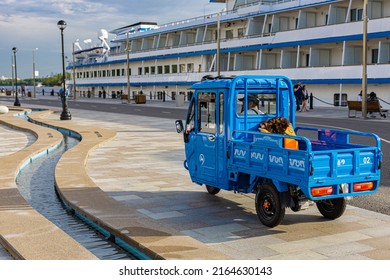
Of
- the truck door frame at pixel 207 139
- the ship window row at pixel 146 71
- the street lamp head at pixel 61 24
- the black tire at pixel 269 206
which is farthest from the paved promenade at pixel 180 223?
the ship window row at pixel 146 71

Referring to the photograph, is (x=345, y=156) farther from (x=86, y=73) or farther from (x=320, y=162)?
(x=86, y=73)

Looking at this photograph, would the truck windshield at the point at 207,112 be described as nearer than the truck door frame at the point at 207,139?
No

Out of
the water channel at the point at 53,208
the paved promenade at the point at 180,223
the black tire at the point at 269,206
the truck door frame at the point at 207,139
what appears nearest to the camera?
the paved promenade at the point at 180,223

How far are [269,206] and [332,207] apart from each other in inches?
43.5

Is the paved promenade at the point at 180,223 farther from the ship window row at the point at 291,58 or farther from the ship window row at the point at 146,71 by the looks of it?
the ship window row at the point at 146,71

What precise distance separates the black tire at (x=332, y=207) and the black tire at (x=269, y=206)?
955mm

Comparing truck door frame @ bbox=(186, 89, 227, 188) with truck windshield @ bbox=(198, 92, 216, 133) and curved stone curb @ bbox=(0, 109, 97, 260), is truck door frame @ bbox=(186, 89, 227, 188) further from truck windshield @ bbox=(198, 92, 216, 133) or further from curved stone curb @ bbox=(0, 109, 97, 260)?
curved stone curb @ bbox=(0, 109, 97, 260)

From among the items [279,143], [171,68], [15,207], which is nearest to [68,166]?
[15,207]

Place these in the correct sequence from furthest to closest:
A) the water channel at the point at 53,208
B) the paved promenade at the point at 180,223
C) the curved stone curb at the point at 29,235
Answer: the water channel at the point at 53,208, the paved promenade at the point at 180,223, the curved stone curb at the point at 29,235

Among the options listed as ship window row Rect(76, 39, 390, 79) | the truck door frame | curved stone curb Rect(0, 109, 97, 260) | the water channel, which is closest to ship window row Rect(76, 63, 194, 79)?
ship window row Rect(76, 39, 390, 79)

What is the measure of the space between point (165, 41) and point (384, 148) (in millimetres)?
63909

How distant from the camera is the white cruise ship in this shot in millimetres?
43594

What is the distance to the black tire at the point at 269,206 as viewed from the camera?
7.44m

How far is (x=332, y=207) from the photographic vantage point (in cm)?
812
